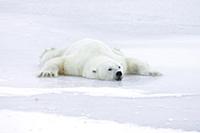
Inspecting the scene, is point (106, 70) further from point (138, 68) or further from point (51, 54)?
point (51, 54)

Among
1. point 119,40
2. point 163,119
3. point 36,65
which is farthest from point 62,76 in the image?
point 119,40

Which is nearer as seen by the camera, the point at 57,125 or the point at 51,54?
the point at 57,125

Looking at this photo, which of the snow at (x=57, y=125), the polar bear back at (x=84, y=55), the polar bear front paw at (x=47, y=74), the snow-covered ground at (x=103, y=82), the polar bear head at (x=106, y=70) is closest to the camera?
the snow at (x=57, y=125)

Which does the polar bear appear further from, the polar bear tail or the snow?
the snow

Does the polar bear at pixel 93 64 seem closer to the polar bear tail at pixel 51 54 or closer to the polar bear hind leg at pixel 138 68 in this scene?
the polar bear hind leg at pixel 138 68

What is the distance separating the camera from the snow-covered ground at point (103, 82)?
375 centimetres

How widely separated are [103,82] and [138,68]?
32.2 inches

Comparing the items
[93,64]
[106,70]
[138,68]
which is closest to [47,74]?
[93,64]

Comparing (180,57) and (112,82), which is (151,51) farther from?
(112,82)

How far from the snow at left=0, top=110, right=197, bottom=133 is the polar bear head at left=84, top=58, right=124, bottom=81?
7.25ft

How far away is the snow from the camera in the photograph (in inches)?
136

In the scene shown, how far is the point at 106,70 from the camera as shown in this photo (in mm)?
6129

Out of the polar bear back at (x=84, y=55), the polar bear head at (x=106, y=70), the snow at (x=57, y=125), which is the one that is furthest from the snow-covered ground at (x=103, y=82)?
the polar bear back at (x=84, y=55)

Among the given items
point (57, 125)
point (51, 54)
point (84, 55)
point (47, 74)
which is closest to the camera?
point (57, 125)
